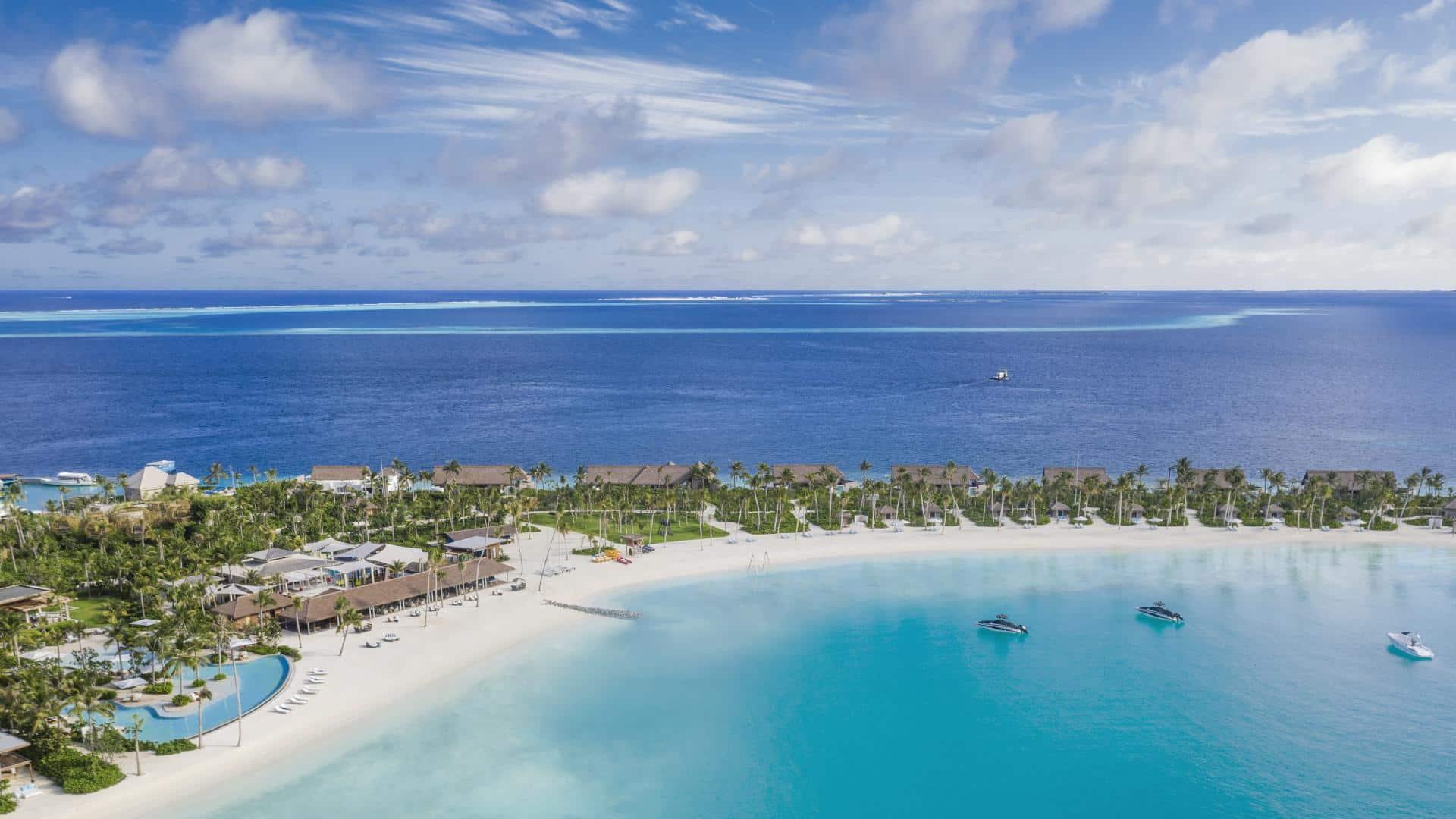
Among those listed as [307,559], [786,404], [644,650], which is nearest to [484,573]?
[307,559]

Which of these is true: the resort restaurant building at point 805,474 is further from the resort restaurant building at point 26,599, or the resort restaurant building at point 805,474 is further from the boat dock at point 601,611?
the resort restaurant building at point 26,599

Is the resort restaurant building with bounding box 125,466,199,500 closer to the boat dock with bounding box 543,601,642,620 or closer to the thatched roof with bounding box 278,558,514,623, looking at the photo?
the thatched roof with bounding box 278,558,514,623

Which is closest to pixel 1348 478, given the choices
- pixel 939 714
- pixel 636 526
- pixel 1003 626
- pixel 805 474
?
pixel 805 474

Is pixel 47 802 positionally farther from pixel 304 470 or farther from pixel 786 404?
pixel 786 404

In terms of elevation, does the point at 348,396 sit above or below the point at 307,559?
above

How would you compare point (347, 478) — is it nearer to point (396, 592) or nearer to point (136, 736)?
point (396, 592)

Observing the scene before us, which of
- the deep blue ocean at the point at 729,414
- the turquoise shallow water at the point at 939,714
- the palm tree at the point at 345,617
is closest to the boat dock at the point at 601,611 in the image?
the turquoise shallow water at the point at 939,714

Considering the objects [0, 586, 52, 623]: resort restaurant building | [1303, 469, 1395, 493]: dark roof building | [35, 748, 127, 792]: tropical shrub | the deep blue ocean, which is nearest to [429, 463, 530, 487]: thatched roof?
the deep blue ocean
